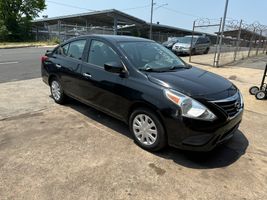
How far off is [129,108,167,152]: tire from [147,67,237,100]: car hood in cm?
46

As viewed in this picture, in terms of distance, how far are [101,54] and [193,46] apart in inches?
577

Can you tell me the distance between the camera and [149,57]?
158 inches

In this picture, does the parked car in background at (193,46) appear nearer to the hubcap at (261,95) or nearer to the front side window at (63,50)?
the hubcap at (261,95)

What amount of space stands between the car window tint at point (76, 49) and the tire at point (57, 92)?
2.43 ft

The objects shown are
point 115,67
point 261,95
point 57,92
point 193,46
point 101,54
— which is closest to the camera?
point 115,67

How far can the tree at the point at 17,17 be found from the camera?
123 feet

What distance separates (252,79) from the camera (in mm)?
9109

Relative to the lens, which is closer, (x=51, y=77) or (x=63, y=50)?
(x=63, y=50)

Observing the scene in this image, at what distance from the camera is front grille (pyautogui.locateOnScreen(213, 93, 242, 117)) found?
3.10 meters

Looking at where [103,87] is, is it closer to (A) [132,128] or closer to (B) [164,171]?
(A) [132,128]

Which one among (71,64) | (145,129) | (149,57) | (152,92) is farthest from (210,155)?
(71,64)

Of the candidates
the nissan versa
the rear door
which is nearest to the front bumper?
the nissan versa

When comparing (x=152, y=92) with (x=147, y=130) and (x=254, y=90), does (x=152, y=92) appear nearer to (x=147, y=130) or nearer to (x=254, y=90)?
(x=147, y=130)

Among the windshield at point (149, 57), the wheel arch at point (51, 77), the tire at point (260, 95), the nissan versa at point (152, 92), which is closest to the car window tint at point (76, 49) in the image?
the nissan versa at point (152, 92)
